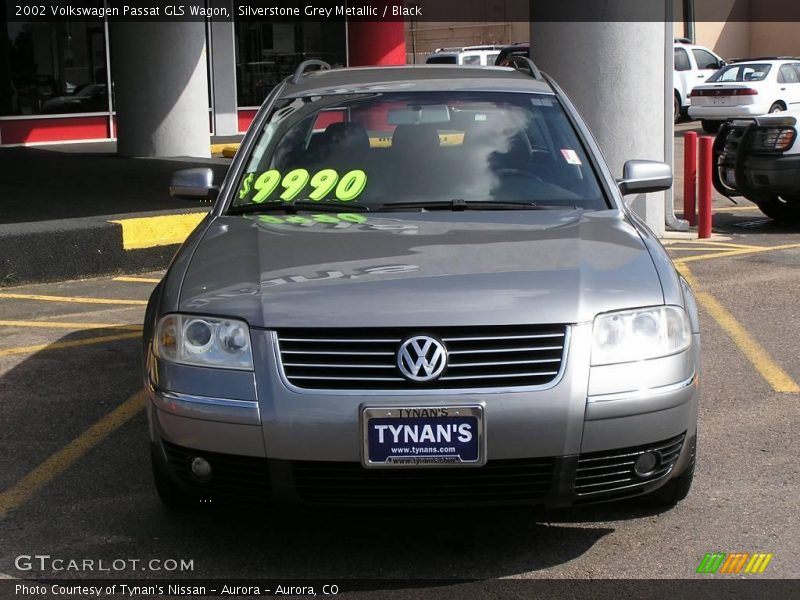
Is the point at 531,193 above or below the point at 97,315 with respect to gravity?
above

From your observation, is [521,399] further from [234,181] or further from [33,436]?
[33,436]

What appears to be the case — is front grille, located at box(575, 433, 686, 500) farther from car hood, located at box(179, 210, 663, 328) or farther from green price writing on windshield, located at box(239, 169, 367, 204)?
green price writing on windshield, located at box(239, 169, 367, 204)

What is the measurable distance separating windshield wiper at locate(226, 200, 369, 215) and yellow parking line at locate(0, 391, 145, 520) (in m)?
1.28

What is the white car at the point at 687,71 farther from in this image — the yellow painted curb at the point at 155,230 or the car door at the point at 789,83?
the yellow painted curb at the point at 155,230

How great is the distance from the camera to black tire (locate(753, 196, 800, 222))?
39.8ft

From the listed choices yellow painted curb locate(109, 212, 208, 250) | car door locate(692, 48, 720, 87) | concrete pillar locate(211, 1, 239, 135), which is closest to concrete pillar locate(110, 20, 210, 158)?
concrete pillar locate(211, 1, 239, 135)

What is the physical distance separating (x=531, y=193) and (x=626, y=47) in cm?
626

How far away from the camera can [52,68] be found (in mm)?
20391

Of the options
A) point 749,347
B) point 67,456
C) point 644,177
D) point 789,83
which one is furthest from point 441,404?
point 789,83

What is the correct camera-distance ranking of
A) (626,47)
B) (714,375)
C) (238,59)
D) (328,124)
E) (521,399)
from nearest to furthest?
(521,399) → (328,124) → (714,375) → (626,47) → (238,59)

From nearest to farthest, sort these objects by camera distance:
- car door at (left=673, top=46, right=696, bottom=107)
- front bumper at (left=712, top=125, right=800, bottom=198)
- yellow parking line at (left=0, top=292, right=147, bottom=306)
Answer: yellow parking line at (left=0, top=292, right=147, bottom=306), front bumper at (left=712, top=125, right=800, bottom=198), car door at (left=673, top=46, right=696, bottom=107)

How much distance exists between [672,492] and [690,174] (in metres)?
8.24

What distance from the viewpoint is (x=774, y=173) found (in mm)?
11234

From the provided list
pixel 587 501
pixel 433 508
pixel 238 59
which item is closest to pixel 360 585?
pixel 433 508
